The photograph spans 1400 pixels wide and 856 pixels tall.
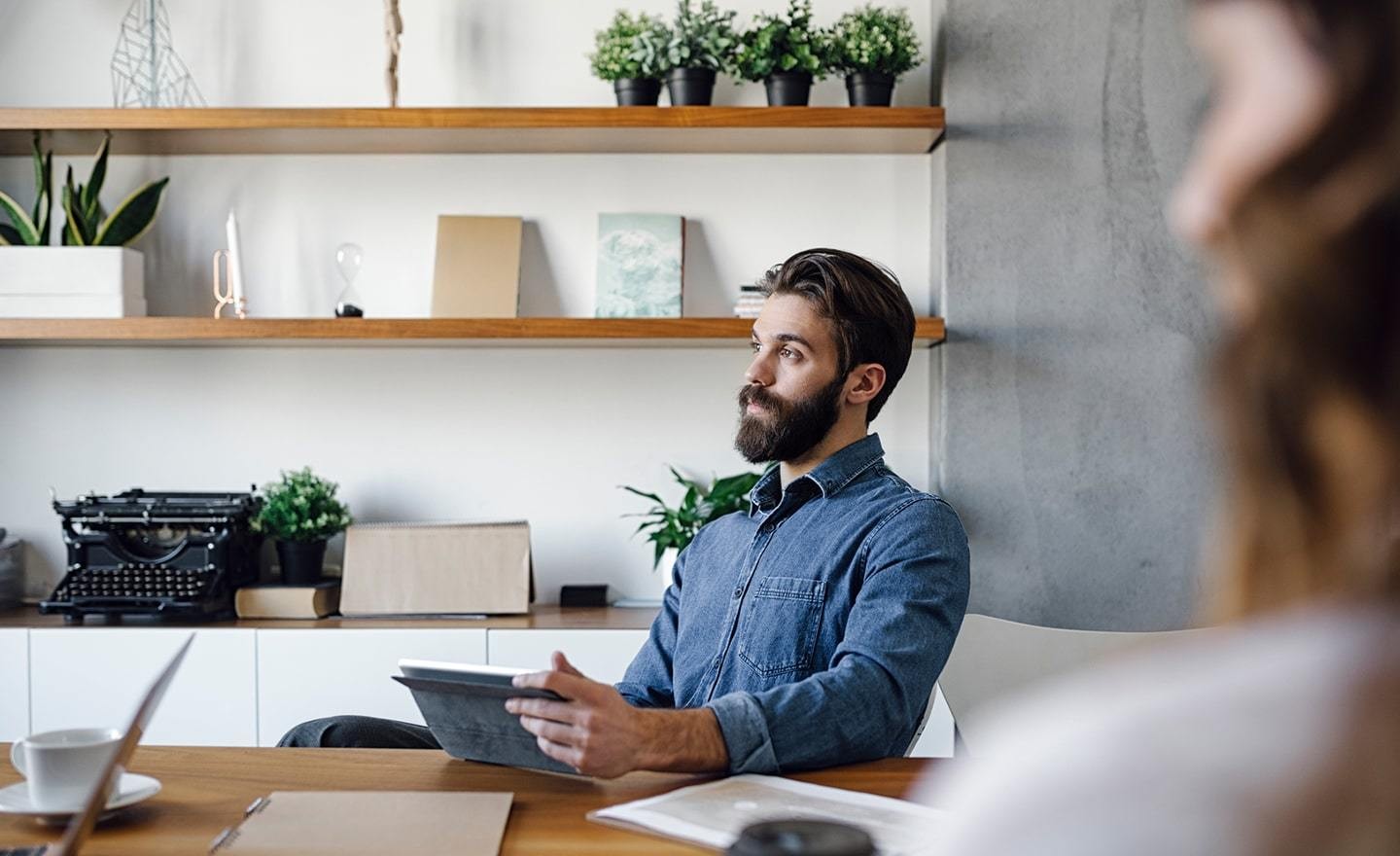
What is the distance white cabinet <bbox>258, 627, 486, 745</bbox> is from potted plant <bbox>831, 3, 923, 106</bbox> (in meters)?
1.49

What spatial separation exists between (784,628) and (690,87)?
1550mm

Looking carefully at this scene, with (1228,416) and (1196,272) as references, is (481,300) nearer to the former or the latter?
(1196,272)

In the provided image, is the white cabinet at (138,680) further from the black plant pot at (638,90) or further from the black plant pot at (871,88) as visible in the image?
the black plant pot at (871,88)

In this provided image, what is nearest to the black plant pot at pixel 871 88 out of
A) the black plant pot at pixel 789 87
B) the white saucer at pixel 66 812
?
the black plant pot at pixel 789 87

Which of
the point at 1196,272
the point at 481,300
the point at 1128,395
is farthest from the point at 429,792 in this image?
the point at 1196,272

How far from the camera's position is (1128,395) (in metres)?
2.95

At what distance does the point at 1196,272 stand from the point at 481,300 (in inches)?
65.6

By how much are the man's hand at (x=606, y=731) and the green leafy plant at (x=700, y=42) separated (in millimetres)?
1898

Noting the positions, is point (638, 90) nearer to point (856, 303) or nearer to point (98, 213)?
point (856, 303)

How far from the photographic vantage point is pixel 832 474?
1943mm

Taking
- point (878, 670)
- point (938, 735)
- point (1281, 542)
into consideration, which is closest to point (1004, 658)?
point (938, 735)

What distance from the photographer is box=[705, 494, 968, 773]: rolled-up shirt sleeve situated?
1425 mm

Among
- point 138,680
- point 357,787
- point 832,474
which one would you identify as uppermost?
point 832,474

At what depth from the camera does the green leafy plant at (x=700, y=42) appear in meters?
2.93
